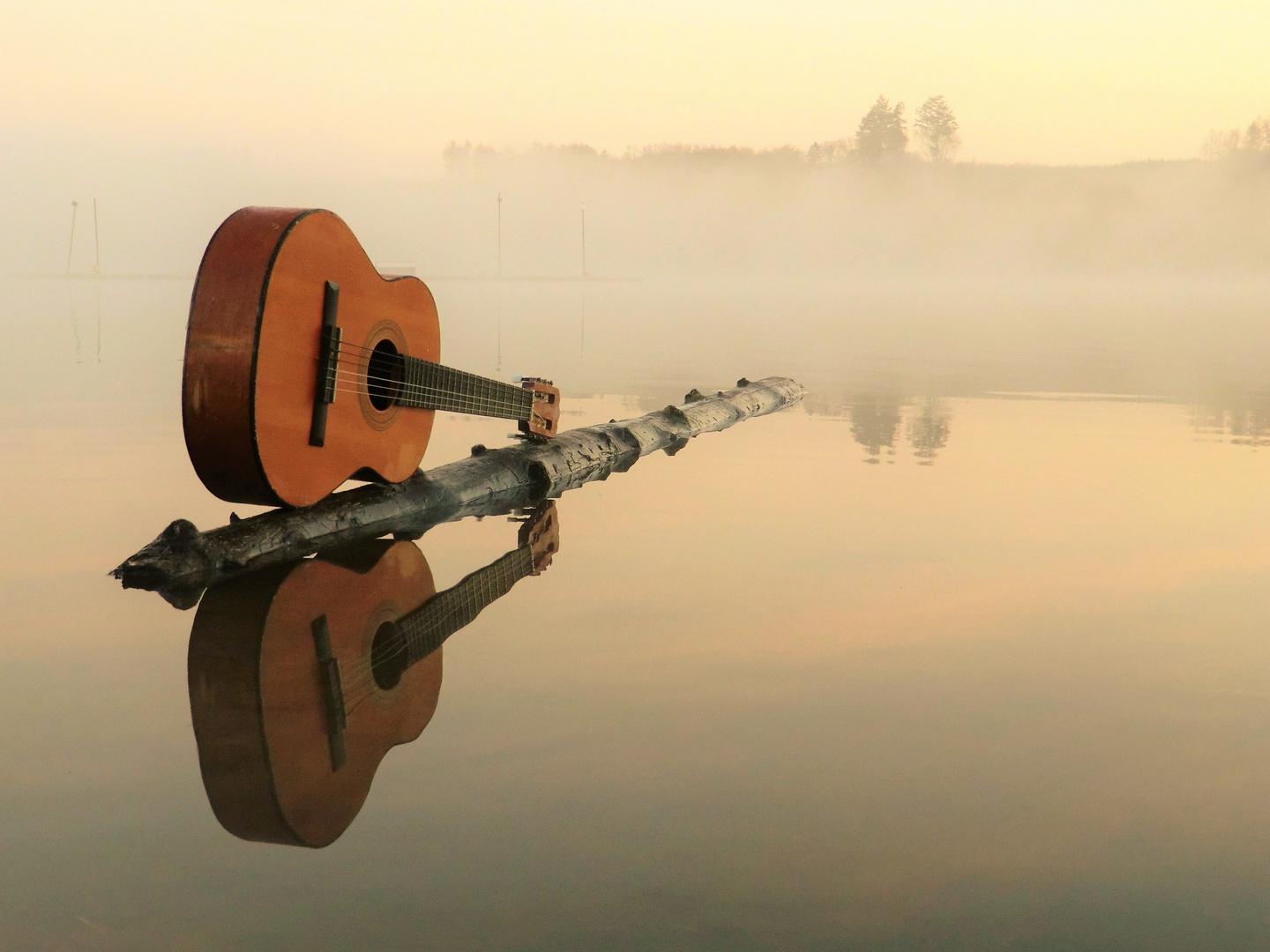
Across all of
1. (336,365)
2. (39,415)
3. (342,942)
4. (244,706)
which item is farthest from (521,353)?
(342,942)

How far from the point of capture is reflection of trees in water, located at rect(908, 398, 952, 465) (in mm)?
11469

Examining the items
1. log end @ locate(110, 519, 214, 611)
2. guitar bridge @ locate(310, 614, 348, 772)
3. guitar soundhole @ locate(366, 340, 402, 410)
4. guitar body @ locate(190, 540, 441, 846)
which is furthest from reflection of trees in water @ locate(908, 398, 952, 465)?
guitar bridge @ locate(310, 614, 348, 772)

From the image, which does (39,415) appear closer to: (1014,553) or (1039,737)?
(1014,553)

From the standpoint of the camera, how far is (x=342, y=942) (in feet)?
9.99

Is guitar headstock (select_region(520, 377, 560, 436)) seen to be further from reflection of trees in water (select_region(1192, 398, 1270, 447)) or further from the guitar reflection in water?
reflection of trees in water (select_region(1192, 398, 1270, 447))

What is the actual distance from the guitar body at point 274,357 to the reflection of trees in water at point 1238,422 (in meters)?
9.12

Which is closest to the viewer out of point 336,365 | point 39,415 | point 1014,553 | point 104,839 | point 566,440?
point 104,839

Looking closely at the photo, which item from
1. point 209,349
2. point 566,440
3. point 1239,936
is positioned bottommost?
point 1239,936

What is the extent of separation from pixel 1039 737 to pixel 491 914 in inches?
87.8

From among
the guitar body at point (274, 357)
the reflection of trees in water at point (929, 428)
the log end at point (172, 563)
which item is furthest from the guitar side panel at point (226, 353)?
the reflection of trees in water at point (929, 428)

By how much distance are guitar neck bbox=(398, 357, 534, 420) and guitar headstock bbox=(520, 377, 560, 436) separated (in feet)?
0.35

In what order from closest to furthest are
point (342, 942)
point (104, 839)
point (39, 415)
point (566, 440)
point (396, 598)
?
point (342, 942), point (104, 839), point (396, 598), point (566, 440), point (39, 415)

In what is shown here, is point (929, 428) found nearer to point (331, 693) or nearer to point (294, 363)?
point (294, 363)

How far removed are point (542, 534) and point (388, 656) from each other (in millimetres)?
2700
